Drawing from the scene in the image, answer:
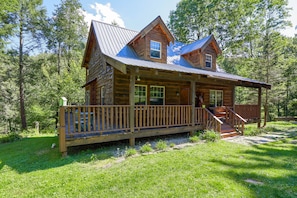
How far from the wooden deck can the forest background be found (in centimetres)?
988

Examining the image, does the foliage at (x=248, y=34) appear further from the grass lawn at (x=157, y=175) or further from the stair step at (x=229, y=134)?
the grass lawn at (x=157, y=175)

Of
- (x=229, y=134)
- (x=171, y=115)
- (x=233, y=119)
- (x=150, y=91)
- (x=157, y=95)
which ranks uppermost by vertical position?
(x=150, y=91)

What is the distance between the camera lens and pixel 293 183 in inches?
150

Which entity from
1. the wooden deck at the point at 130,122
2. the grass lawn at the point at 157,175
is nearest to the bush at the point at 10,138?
the wooden deck at the point at 130,122

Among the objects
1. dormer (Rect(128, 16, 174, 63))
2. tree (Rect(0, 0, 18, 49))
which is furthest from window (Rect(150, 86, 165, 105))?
tree (Rect(0, 0, 18, 49))

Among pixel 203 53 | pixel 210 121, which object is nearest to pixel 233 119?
pixel 210 121

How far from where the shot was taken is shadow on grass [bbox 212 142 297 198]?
3523mm

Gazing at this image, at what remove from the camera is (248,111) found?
12.8 m

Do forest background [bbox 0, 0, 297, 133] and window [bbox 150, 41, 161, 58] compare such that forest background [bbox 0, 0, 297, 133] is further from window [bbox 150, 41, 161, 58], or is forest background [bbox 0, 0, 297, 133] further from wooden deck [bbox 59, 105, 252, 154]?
window [bbox 150, 41, 161, 58]

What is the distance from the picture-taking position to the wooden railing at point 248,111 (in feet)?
40.8

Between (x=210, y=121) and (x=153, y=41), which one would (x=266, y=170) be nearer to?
(x=210, y=121)

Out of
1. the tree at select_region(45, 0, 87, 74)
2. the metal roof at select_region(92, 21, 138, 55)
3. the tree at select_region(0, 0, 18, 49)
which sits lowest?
the metal roof at select_region(92, 21, 138, 55)

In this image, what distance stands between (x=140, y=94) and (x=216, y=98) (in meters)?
6.81

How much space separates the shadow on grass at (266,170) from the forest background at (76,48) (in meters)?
11.3
